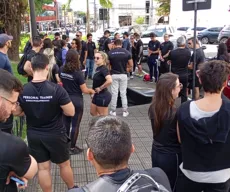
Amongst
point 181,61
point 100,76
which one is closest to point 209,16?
point 181,61

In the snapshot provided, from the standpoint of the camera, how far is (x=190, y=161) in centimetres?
261

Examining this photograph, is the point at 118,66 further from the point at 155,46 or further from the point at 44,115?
the point at 155,46

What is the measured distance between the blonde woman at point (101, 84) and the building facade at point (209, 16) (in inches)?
1292

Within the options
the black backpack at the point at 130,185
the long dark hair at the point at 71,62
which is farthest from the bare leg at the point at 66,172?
the black backpack at the point at 130,185

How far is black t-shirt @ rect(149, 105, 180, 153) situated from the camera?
2908mm

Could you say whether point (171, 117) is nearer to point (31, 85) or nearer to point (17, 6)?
point (31, 85)

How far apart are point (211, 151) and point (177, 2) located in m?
44.5

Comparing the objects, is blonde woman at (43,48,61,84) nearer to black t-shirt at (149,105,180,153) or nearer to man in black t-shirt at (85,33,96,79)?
black t-shirt at (149,105,180,153)

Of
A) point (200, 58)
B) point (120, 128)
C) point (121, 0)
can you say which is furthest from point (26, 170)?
point (121, 0)

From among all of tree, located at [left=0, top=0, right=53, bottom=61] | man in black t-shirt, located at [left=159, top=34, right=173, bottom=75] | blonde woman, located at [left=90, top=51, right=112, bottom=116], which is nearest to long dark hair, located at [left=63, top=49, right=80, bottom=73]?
blonde woman, located at [left=90, top=51, right=112, bottom=116]

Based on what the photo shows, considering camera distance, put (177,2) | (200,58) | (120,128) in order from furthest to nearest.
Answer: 1. (177,2)
2. (200,58)
3. (120,128)

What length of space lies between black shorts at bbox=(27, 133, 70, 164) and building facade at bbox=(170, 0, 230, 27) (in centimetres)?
3513

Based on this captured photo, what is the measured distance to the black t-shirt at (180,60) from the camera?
7184 millimetres

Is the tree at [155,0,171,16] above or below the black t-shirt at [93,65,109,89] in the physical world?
above
